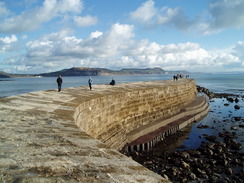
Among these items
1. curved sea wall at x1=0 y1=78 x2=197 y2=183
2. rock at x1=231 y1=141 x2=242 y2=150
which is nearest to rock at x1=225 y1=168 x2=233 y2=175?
rock at x1=231 y1=141 x2=242 y2=150

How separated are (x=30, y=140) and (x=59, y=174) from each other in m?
1.48

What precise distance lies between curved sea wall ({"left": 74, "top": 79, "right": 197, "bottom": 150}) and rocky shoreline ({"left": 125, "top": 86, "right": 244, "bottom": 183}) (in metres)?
1.83

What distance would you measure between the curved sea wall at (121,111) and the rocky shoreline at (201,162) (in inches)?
72.1

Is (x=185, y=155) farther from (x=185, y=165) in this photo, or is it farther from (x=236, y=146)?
(x=236, y=146)

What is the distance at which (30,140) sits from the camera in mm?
3455

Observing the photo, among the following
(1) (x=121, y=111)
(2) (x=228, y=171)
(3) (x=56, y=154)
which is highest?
(3) (x=56, y=154)

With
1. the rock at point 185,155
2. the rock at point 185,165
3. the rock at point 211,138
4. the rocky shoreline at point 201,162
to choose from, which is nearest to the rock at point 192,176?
the rocky shoreline at point 201,162

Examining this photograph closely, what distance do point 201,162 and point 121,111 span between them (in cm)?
556

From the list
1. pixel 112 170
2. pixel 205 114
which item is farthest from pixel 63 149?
pixel 205 114

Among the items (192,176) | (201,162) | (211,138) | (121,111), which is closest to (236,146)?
(211,138)

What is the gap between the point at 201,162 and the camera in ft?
33.7

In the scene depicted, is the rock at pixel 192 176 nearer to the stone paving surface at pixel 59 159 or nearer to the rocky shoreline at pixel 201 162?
the rocky shoreline at pixel 201 162

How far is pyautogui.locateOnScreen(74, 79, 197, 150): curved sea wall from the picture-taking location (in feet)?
31.2

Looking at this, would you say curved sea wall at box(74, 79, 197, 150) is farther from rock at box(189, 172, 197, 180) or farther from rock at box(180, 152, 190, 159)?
rock at box(189, 172, 197, 180)
